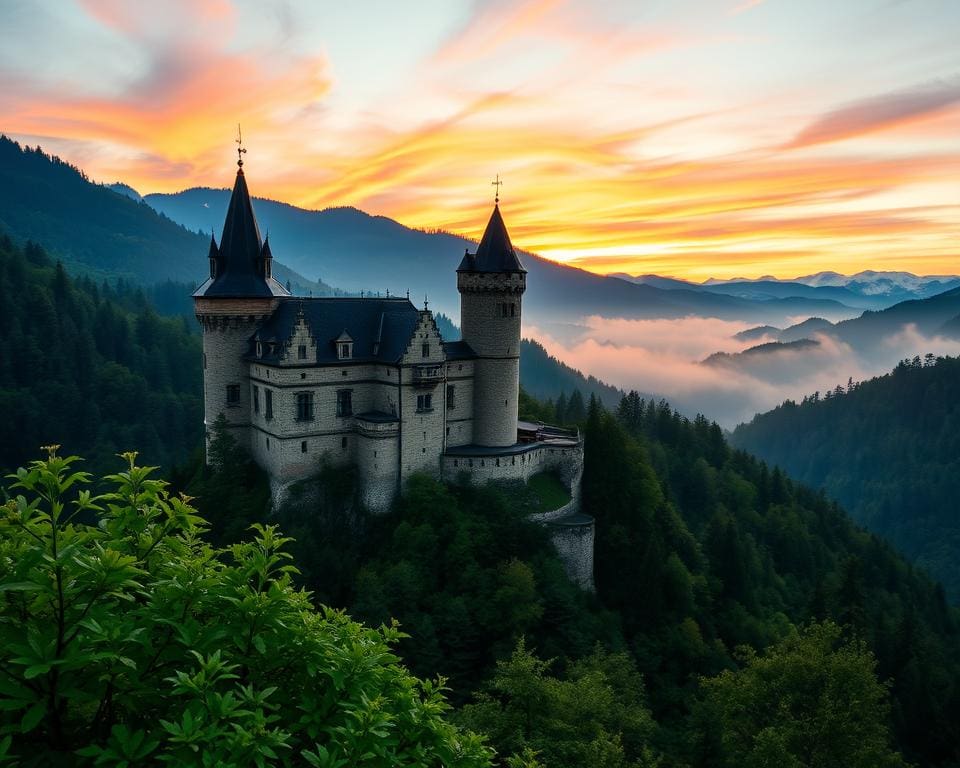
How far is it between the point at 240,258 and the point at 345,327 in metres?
8.93

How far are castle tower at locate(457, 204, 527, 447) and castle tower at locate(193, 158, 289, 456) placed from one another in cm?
1356

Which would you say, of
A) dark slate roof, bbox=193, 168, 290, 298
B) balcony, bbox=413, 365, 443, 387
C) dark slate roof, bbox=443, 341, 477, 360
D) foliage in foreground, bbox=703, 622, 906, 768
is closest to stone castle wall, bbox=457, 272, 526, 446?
dark slate roof, bbox=443, 341, 477, 360

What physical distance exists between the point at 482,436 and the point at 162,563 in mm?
40063

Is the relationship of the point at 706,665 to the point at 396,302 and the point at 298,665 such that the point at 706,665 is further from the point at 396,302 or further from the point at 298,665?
the point at 298,665

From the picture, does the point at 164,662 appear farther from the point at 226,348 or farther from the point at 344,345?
the point at 226,348

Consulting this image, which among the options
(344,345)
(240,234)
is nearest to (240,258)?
(240,234)

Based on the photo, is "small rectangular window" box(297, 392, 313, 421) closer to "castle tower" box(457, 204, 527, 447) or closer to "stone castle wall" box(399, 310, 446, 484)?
"stone castle wall" box(399, 310, 446, 484)

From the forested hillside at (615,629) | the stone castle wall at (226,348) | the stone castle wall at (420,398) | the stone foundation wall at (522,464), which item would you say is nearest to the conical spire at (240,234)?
the stone castle wall at (226,348)

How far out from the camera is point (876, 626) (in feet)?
215

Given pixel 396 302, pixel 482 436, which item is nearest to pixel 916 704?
pixel 482 436

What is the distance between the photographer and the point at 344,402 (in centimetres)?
4700

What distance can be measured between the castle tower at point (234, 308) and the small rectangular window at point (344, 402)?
278 inches

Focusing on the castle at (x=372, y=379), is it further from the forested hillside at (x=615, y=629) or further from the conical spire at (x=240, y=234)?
the forested hillside at (x=615, y=629)

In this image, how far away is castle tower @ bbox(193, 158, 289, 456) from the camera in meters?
47.4
